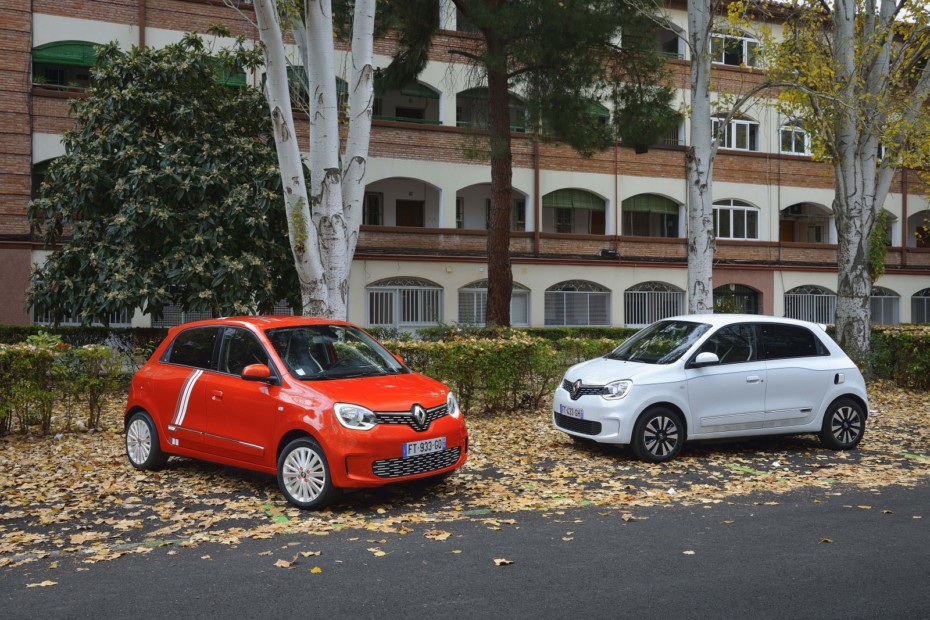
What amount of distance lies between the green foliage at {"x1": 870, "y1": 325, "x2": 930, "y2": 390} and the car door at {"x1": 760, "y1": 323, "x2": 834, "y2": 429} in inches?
303

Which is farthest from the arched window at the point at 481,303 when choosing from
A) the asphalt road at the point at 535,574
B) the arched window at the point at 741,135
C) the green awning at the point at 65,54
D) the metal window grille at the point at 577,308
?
the asphalt road at the point at 535,574

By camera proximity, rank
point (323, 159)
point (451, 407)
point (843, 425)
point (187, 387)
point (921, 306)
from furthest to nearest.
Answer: point (921, 306), point (323, 159), point (843, 425), point (187, 387), point (451, 407)

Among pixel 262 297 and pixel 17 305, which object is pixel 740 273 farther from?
pixel 17 305

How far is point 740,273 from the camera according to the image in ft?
99.0

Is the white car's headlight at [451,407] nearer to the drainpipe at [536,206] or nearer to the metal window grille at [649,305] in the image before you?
the drainpipe at [536,206]

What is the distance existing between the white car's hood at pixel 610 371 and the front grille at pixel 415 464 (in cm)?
246

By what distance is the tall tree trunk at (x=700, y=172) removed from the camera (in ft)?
46.3

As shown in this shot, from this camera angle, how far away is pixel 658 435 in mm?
9219

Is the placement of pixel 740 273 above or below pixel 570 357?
→ above

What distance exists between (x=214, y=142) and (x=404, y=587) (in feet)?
43.6

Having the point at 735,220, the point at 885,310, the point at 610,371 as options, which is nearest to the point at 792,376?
the point at 610,371

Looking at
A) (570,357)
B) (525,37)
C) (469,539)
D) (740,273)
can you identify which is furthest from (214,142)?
(740,273)

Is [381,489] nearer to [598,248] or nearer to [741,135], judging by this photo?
[598,248]

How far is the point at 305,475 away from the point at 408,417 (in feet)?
3.29
